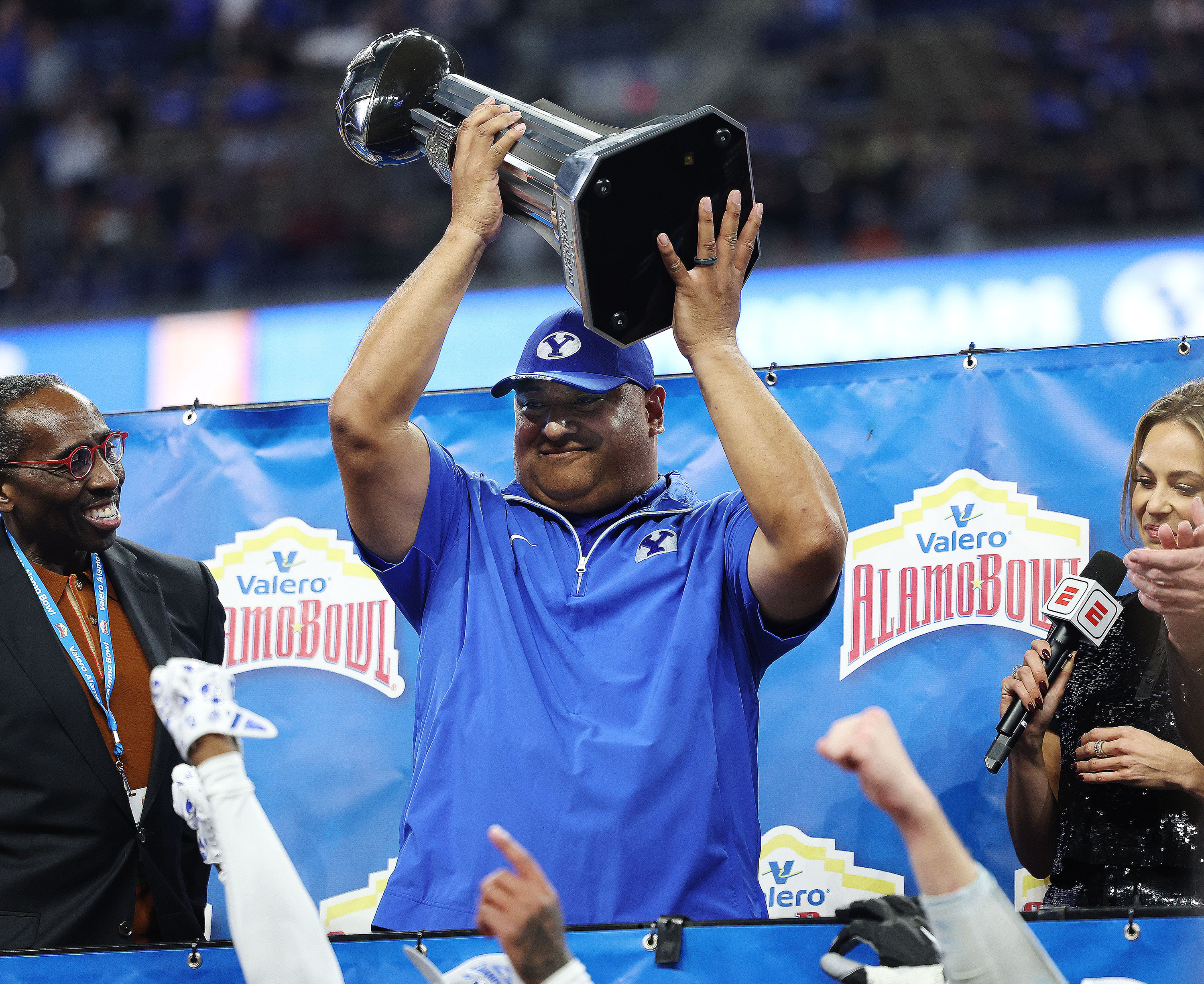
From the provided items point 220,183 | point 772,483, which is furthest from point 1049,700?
point 220,183

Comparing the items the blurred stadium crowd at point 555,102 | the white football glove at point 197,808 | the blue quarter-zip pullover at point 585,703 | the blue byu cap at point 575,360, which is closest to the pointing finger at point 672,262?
the blue byu cap at point 575,360

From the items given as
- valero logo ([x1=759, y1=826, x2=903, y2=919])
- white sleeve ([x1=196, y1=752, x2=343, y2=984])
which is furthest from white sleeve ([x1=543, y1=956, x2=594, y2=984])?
valero logo ([x1=759, y1=826, x2=903, y2=919])

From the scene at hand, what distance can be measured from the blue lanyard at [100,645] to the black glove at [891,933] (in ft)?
4.70

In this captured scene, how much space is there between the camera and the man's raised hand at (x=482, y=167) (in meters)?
2.22

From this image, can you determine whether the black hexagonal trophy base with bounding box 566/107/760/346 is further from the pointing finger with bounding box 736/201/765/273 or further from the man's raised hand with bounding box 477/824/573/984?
the man's raised hand with bounding box 477/824/573/984

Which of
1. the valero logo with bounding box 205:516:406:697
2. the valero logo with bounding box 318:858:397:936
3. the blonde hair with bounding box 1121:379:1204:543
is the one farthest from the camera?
the valero logo with bounding box 205:516:406:697

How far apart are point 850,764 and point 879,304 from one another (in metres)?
3.60

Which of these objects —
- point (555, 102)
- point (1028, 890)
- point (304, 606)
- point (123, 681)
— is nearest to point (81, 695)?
point (123, 681)

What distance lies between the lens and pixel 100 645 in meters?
2.61

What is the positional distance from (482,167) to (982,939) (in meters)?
1.46

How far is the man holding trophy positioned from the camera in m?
1.99

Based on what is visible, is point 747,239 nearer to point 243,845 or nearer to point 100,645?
point 243,845

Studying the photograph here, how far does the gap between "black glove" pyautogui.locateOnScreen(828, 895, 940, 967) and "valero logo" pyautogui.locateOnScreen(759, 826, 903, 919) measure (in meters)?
1.09

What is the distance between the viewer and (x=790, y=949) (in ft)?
5.58
